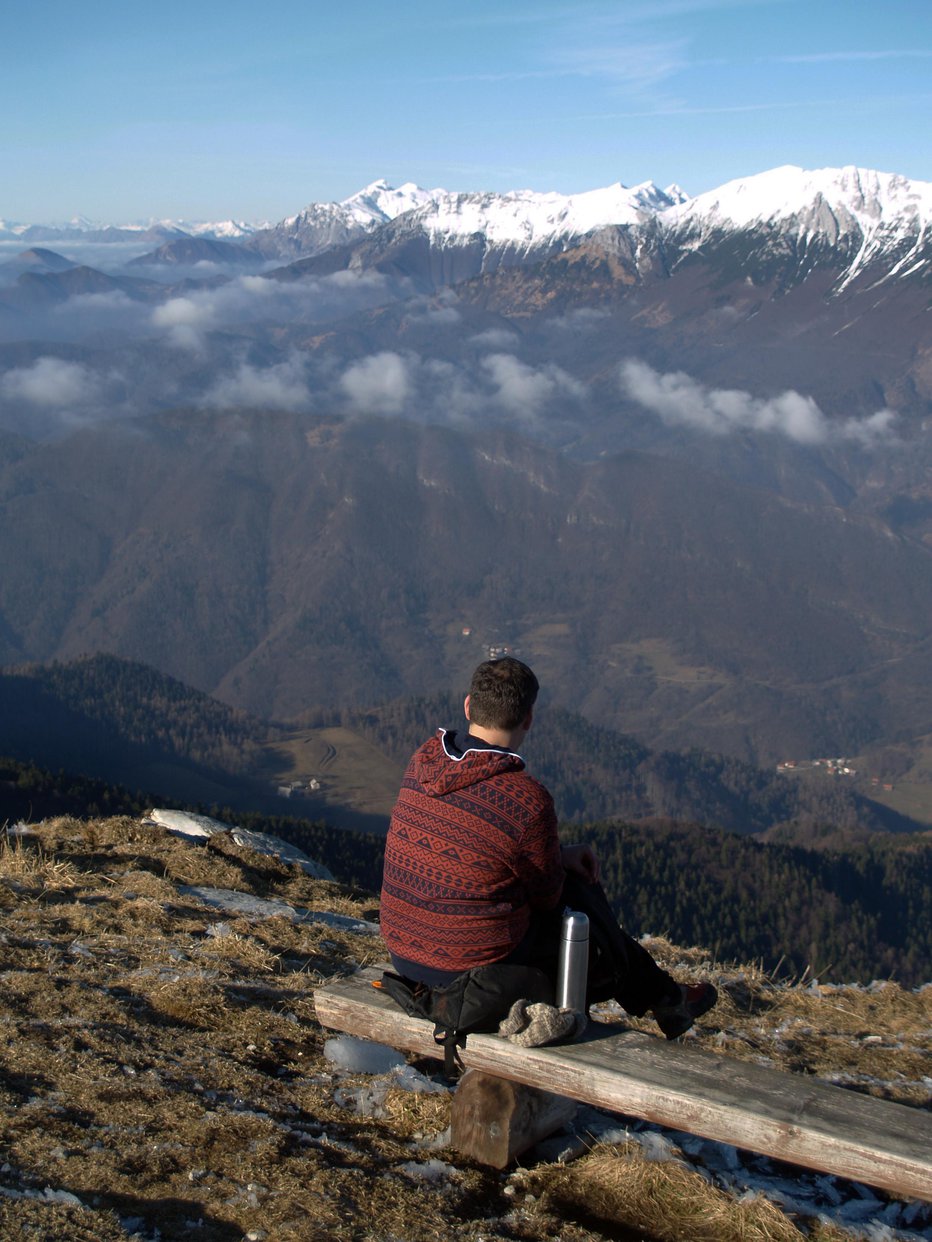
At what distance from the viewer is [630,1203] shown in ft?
19.6

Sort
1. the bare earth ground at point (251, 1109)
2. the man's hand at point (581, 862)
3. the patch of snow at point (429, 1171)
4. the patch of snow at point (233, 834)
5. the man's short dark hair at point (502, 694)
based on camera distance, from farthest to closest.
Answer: the patch of snow at point (233, 834) → the man's hand at point (581, 862) → the man's short dark hair at point (502, 694) → the patch of snow at point (429, 1171) → the bare earth ground at point (251, 1109)

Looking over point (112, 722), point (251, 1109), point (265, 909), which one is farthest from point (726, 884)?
point (112, 722)

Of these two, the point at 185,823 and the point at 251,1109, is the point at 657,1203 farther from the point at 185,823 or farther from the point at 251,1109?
the point at 185,823

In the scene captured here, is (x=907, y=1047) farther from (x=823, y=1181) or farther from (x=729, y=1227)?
(x=729, y=1227)

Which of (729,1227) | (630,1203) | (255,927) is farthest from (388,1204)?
(255,927)

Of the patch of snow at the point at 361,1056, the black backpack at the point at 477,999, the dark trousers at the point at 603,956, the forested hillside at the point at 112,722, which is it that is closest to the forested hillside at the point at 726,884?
the patch of snow at the point at 361,1056

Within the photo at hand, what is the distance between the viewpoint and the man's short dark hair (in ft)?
21.7

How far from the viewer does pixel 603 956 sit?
6969 millimetres

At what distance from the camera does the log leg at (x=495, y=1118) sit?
20.6ft

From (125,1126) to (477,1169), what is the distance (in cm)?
201

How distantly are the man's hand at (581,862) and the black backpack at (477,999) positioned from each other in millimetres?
699

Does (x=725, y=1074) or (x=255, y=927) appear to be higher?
(x=725, y=1074)

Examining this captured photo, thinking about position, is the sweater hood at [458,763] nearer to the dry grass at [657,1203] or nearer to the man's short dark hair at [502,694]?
the man's short dark hair at [502,694]

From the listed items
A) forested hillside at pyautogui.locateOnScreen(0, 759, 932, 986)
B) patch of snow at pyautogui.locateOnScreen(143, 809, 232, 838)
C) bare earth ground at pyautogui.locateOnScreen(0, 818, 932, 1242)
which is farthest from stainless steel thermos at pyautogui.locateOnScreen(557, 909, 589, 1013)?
forested hillside at pyautogui.locateOnScreen(0, 759, 932, 986)
